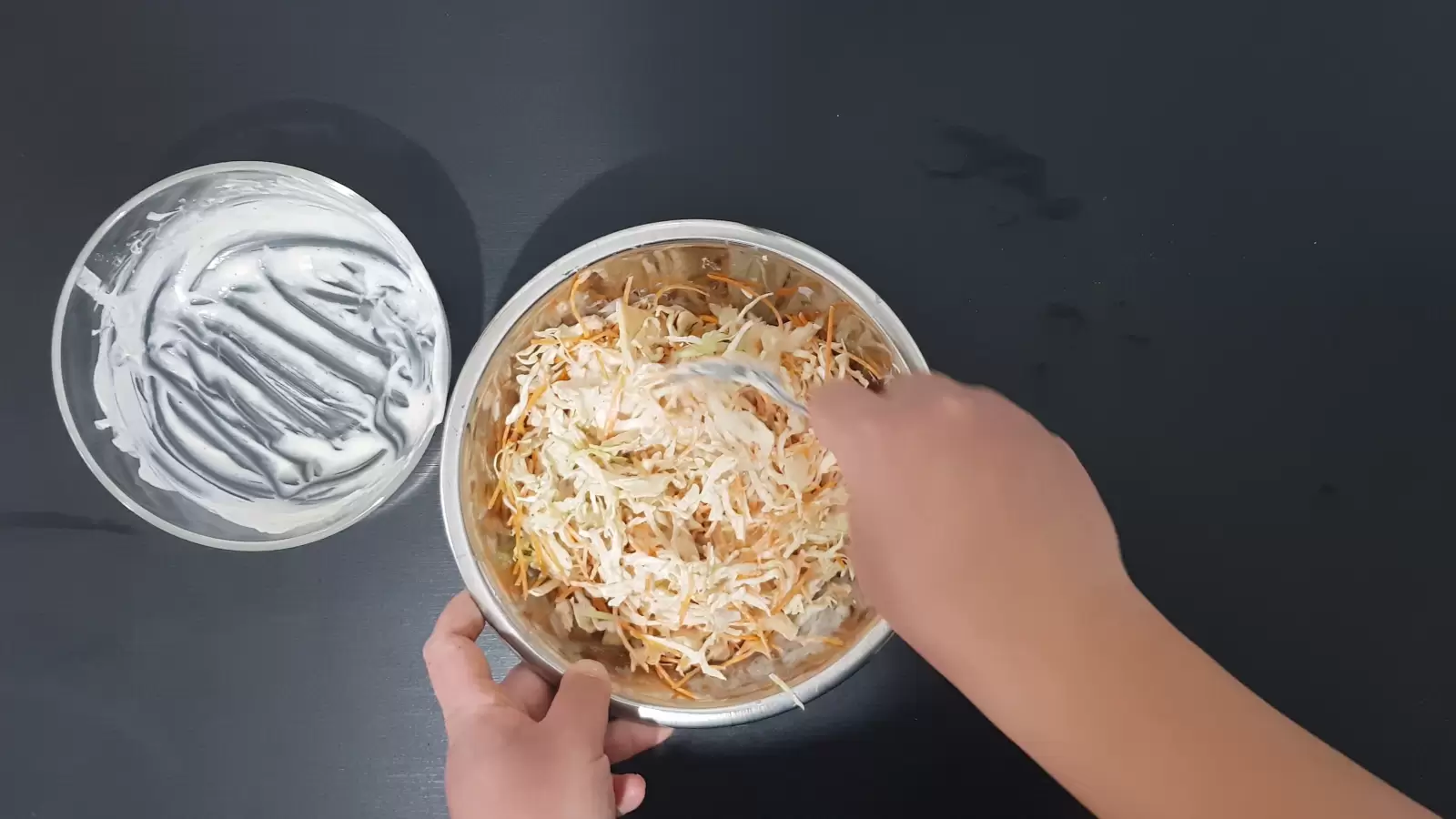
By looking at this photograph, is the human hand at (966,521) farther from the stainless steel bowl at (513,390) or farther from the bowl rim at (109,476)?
the bowl rim at (109,476)

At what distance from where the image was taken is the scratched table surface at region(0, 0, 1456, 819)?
756 millimetres

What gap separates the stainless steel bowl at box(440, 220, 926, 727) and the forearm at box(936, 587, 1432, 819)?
0.37 feet

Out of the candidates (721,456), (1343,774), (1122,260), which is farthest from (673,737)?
(1122,260)

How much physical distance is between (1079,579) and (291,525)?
2.09 feet

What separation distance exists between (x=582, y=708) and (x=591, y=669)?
30 millimetres

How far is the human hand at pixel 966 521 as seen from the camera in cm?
51

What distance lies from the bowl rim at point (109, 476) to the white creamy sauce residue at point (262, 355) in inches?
1.2

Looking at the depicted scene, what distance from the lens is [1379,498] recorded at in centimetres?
78

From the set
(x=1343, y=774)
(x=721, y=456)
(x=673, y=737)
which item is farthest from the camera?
(x=673, y=737)

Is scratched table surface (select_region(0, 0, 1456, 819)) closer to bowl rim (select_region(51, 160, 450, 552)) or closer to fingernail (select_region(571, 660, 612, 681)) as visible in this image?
bowl rim (select_region(51, 160, 450, 552))

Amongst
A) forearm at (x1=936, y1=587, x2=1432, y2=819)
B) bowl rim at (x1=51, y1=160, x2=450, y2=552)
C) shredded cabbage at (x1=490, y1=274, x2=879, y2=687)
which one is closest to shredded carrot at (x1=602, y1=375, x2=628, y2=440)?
shredded cabbage at (x1=490, y1=274, x2=879, y2=687)

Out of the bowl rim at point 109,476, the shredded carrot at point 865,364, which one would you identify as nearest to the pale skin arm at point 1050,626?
the shredded carrot at point 865,364

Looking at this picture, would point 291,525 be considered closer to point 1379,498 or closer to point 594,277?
point 594,277

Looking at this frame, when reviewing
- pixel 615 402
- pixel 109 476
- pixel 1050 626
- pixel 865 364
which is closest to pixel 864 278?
pixel 865 364
